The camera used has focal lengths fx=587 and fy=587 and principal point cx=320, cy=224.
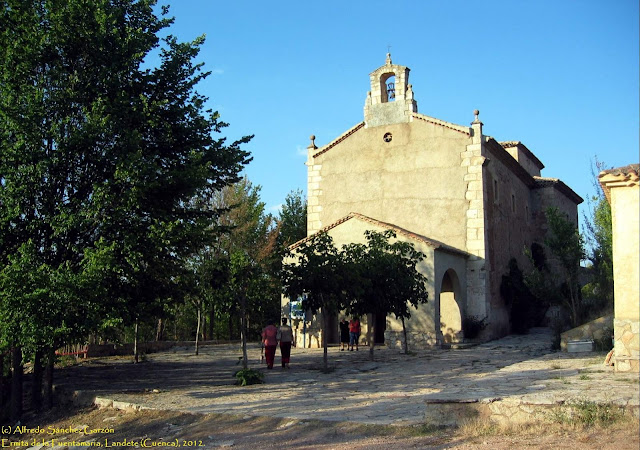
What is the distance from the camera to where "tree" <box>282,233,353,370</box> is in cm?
1633

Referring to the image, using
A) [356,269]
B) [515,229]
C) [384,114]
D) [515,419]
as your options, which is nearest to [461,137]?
[384,114]

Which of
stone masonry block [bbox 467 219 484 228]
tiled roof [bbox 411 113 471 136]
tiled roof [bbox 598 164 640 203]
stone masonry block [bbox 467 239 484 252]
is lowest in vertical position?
stone masonry block [bbox 467 239 484 252]

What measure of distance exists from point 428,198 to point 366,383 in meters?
13.5

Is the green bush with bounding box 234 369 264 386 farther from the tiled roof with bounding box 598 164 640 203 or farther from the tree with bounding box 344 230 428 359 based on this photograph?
the tiled roof with bounding box 598 164 640 203

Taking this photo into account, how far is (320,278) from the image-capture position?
16.3m

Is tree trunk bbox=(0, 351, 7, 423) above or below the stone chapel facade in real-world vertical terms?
below

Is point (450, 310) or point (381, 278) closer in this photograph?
point (381, 278)

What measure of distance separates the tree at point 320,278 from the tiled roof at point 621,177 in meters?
7.04

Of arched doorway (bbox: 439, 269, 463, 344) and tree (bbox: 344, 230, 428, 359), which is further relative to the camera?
arched doorway (bbox: 439, 269, 463, 344)

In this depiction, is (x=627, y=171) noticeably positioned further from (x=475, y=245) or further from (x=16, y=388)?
(x=16, y=388)

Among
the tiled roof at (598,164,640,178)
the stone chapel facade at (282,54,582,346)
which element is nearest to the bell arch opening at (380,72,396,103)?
the stone chapel facade at (282,54,582,346)

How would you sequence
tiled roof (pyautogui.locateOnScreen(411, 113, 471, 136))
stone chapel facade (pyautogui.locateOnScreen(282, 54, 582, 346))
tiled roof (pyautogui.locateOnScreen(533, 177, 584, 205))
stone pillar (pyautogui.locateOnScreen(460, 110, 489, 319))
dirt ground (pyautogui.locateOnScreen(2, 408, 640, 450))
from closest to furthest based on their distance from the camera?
dirt ground (pyautogui.locateOnScreen(2, 408, 640, 450)) < stone chapel facade (pyautogui.locateOnScreen(282, 54, 582, 346)) < stone pillar (pyautogui.locateOnScreen(460, 110, 489, 319)) < tiled roof (pyautogui.locateOnScreen(411, 113, 471, 136)) < tiled roof (pyautogui.locateOnScreen(533, 177, 584, 205))

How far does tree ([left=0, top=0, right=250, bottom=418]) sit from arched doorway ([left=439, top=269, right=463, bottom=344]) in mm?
13303

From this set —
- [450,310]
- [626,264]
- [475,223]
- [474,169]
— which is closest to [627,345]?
[626,264]
